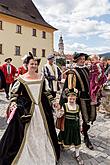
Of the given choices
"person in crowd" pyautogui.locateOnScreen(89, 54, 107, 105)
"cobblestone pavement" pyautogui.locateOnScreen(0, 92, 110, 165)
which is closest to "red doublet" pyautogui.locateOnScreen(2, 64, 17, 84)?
"cobblestone pavement" pyautogui.locateOnScreen(0, 92, 110, 165)

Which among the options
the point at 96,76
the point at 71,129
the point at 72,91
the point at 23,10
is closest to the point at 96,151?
the point at 71,129

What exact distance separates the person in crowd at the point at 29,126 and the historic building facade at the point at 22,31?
21218mm

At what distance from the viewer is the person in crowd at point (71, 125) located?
3793 millimetres

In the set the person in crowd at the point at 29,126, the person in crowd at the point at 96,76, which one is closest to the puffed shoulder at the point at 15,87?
the person in crowd at the point at 29,126

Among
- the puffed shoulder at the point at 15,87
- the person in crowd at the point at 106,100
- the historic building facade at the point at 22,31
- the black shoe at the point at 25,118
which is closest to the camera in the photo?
the black shoe at the point at 25,118

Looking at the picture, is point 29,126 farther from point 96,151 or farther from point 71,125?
point 96,151

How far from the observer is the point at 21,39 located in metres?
26.9

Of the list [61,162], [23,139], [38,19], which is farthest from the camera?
[38,19]

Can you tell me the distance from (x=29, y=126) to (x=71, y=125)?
2.41 ft

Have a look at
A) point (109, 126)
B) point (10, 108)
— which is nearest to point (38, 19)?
point (109, 126)

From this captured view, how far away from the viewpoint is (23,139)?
333 cm

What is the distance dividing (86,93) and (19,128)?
4.28 feet

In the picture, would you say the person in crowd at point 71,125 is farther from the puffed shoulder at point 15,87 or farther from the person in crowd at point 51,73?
the person in crowd at point 51,73

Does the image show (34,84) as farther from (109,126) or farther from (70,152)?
(109,126)
